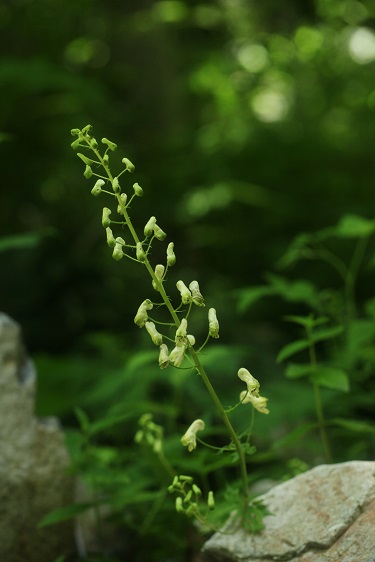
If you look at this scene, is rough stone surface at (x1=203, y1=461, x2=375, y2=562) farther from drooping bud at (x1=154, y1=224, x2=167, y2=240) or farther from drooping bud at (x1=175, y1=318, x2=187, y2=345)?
drooping bud at (x1=154, y1=224, x2=167, y2=240)

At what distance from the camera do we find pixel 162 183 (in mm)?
6508

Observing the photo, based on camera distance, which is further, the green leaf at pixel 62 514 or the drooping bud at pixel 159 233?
the green leaf at pixel 62 514

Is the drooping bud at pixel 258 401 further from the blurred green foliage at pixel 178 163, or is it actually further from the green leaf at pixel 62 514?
the blurred green foliage at pixel 178 163

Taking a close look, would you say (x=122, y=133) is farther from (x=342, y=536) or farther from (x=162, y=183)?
(x=342, y=536)

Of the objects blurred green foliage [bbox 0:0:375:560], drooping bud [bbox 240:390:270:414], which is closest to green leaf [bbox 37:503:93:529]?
drooping bud [bbox 240:390:270:414]

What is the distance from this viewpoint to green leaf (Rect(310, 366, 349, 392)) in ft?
6.55

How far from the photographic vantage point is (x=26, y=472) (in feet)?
8.06

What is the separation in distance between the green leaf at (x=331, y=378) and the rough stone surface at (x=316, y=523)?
0.68ft

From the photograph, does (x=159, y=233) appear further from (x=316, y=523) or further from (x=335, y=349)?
(x=335, y=349)

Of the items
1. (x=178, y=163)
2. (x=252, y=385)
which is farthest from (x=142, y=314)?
(x=178, y=163)

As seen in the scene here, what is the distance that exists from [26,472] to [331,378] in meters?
1.07

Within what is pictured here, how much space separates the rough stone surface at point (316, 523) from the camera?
1.70 metres

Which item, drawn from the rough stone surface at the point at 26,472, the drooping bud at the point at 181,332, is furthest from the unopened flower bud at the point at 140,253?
the rough stone surface at the point at 26,472

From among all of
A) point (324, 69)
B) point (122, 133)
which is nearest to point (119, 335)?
point (122, 133)
